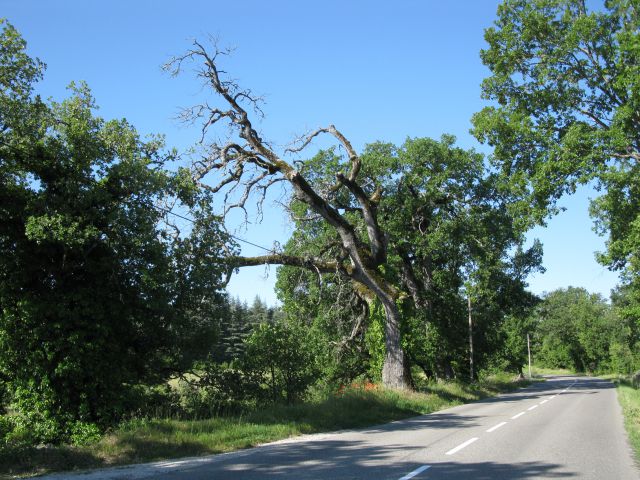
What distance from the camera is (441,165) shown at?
2844 cm

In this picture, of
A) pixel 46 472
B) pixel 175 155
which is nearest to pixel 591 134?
pixel 175 155

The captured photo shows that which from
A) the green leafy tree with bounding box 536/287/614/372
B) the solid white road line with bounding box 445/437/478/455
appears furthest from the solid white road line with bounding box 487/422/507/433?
the green leafy tree with bounding box 536/287/614/372

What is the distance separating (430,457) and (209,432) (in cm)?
495

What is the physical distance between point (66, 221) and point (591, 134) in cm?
1637

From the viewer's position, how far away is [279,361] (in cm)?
1773

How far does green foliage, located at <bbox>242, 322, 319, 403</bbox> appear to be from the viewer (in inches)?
685

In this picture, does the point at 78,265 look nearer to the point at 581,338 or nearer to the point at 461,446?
the point at 461,446

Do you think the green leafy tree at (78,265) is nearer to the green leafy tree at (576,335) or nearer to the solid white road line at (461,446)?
the solid white road line at (461,446)

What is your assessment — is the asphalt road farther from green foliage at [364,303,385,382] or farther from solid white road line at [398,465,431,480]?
green foliage at [364,303,385,382]

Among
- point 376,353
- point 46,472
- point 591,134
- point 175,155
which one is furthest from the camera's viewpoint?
point 376,353

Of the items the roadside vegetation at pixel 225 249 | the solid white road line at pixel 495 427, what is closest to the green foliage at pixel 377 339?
the roadside vegetation at pixel 225 249

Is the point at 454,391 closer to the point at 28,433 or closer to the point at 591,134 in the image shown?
the point at 591,134

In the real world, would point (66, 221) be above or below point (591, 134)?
below

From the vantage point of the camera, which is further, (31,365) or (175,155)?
(175,155)
